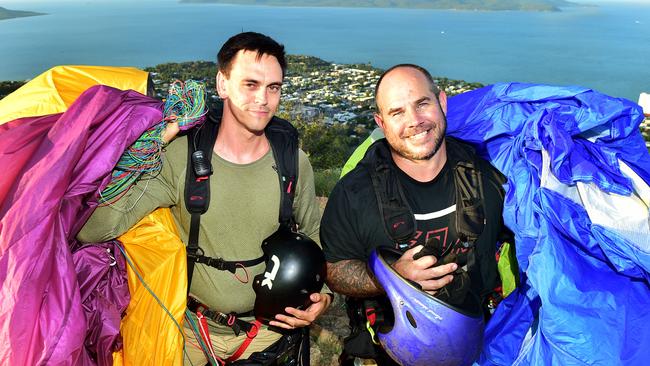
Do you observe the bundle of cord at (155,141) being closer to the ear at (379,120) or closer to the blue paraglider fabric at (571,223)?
the ear at (379,120)

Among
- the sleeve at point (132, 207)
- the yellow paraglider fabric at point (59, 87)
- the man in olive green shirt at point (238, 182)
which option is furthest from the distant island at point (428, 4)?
the sleeve at point (132, 207)

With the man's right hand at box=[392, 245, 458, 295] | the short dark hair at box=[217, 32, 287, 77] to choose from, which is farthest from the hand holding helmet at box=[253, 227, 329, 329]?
the short dark hair at box=[217, 32, 287, 77]

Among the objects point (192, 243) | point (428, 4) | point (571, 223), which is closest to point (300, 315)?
point (192, 243)

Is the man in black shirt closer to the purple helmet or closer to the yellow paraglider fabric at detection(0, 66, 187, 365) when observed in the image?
the purple helmet

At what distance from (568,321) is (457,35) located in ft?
341

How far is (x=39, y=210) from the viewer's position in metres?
2.19

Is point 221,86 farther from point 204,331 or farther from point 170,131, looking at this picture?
point 204,331

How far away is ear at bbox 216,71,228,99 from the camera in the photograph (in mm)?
2903

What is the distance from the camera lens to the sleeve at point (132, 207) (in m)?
2.57

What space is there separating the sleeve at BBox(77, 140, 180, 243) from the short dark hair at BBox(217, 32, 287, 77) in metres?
0.65

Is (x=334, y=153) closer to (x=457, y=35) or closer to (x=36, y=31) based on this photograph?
(x=36, y=31)

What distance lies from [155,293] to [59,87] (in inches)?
48.2

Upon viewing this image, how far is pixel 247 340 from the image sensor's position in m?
Result: 3.00

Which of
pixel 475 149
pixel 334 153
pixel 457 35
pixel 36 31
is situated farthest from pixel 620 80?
pixel 36 31
